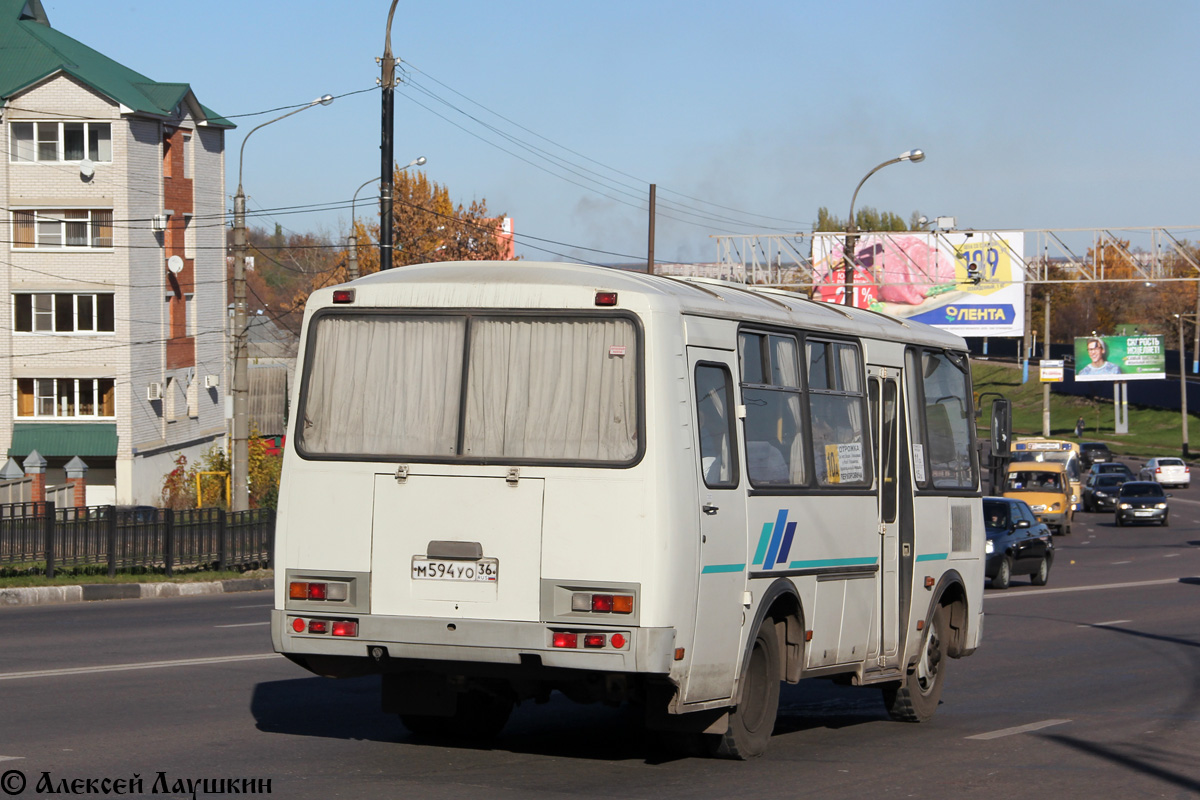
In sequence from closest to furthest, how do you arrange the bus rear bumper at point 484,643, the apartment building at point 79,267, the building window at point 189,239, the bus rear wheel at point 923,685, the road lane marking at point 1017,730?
the bus rear bumper at point 484,643 < the road lane marking at point 1017,730 < the bus rear wheel at point 923,685 < the apartment building at point 79,267 < the building window at point 189,239

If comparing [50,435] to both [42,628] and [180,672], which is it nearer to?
[42,628]

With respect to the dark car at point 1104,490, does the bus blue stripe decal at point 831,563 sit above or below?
above

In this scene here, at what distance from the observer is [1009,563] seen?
2545 centimetres

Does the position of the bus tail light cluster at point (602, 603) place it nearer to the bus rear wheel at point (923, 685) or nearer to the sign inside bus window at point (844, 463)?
the sign inside bus window at point (844, 463)

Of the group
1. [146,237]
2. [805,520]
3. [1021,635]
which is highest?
[146,237]

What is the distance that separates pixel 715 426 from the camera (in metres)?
8.17

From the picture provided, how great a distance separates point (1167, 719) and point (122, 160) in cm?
4434

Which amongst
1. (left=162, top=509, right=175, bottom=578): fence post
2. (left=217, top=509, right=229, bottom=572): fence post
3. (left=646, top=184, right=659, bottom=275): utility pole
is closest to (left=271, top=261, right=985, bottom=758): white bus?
(left=162, top=509, right=175, bottom=578): fence post

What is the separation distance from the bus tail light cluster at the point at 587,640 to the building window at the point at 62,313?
45.2 m

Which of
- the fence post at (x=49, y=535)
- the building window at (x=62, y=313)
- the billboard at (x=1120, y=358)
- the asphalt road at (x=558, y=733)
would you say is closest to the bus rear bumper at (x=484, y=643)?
the asphalt road at (x=558, y=733)

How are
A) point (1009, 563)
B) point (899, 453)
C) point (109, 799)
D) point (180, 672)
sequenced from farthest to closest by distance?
1. point (1009, 563)
2. point (180, 672)
3. point (899, 453)
4. point (109, 799)

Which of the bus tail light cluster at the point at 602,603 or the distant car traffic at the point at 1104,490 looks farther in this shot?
the distant car traffic at the point at 1104,490

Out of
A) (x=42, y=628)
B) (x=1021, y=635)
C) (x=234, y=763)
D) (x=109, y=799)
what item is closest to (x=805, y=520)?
(x=234, y=763)

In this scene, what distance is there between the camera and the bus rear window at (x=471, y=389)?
778 cm
